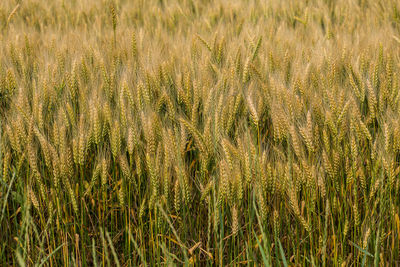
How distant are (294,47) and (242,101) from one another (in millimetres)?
825

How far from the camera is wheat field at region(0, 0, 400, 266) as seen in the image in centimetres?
119

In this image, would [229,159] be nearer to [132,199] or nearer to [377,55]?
[132,199]

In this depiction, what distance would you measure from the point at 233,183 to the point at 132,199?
0.41m

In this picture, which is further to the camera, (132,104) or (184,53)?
(184,53)

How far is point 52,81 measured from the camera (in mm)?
1584

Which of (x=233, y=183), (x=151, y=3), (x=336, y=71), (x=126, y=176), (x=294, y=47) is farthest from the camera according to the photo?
(x=151, y=3)

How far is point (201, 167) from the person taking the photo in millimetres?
1288

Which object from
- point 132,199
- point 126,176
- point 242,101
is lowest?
point 132,199

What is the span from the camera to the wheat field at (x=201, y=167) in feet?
3.92

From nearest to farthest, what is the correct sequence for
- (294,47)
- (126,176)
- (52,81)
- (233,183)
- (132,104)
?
1. (233,183)
2. (126,176)
3. (132,104)
4. (52,81)
5. (294,47)

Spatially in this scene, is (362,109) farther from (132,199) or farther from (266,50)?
(132,199)

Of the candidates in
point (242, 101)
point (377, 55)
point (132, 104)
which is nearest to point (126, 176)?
point (132, 104)

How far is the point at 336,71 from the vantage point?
1720mm

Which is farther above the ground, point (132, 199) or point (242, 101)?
point (242, 101)
